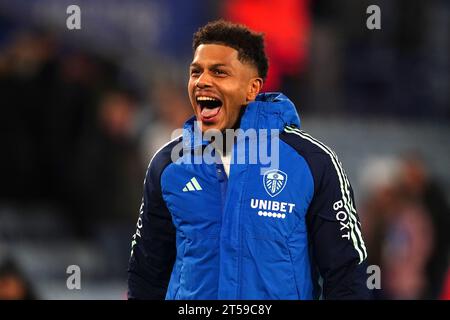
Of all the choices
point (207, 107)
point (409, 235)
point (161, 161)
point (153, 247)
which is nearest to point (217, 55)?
point (207, 107)

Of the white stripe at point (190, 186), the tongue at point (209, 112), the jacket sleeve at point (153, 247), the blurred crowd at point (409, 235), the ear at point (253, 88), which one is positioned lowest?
the blurred crowd at point (409, 235)

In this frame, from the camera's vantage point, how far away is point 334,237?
371 centimetres

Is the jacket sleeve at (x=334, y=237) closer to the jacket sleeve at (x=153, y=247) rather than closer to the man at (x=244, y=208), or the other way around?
the man at (x=244, y=208)

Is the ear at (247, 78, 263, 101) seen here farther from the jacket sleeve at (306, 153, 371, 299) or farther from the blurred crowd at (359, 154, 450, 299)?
the blurred crowd at (359, 154, 450, 299)

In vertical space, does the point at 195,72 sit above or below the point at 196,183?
above

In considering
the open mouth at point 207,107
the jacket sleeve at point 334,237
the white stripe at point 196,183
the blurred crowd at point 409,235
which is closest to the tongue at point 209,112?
the open mouth at point 207,107

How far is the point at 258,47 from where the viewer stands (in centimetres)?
394

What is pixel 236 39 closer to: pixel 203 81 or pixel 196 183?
pixel 203 81

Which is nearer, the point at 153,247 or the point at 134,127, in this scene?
the point at 153,247

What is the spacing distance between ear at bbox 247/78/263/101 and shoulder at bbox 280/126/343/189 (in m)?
0.20

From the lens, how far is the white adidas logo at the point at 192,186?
381 cm

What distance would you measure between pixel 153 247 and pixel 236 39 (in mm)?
802
